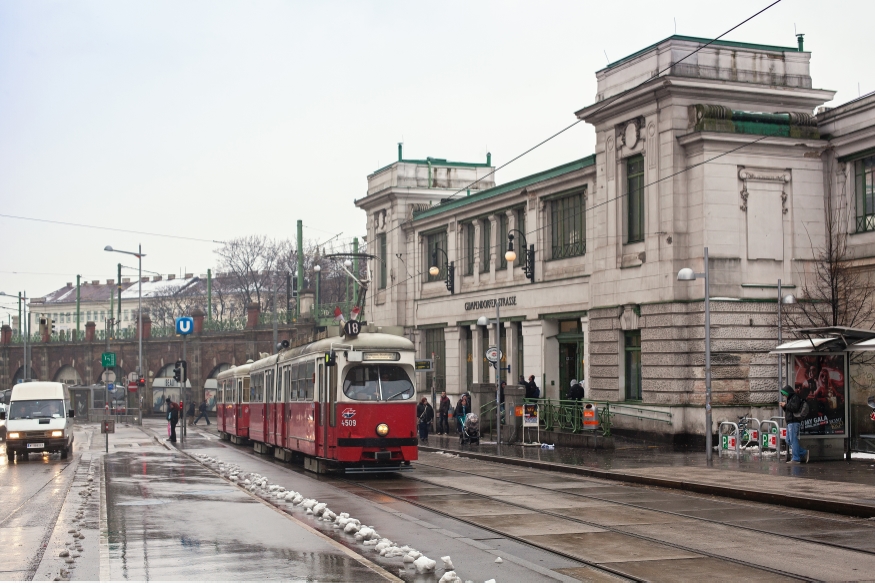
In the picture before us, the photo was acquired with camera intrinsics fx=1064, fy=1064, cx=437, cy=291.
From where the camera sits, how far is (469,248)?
4625 centimetres

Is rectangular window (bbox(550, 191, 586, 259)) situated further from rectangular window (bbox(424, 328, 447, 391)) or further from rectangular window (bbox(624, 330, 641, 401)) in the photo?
rectangular window (bbox(424, 328, 447, 391))

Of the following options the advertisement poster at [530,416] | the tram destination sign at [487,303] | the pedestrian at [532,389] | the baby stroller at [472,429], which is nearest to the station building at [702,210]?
the pedestrian at [532,389]

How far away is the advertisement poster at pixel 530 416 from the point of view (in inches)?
1308

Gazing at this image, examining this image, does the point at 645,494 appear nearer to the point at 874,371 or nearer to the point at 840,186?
the point at 874,371

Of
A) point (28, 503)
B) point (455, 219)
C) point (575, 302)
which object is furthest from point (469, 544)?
point (455, 219)

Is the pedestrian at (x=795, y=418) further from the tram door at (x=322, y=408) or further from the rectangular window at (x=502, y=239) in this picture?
the rectangular window at (x=502, y=239)

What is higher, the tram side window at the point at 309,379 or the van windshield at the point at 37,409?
the tram side window at the point at 309,379

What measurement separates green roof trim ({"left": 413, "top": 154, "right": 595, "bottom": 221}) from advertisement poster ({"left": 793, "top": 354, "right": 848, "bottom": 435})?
43.2 feet

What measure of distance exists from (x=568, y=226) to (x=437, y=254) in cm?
1130

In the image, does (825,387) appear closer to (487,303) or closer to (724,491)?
(724,491)

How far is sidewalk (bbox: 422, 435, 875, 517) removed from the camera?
17.2 m

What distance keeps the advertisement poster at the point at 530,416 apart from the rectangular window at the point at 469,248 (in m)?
13.2

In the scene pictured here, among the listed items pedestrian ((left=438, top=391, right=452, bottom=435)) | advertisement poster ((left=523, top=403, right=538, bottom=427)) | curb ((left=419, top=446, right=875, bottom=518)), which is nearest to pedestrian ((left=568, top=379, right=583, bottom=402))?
advertisement poster ((left=523, top=403, right=538, bottom=427))

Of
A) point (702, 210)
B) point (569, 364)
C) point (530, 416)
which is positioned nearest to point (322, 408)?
point (530, 416)
